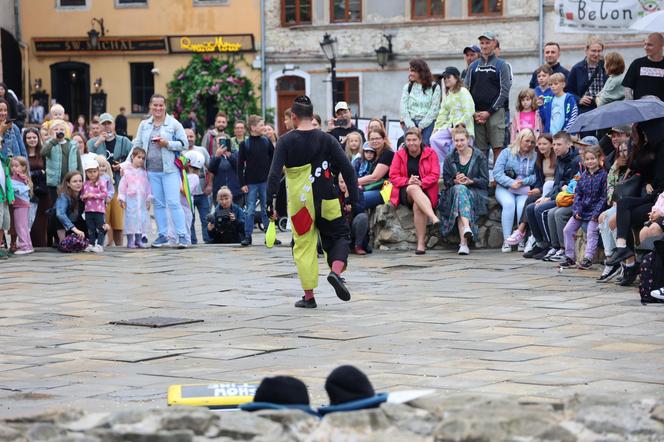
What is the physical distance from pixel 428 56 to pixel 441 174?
74.1ft

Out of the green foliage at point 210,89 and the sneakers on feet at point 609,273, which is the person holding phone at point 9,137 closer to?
the sneakers on feet at point 609,273

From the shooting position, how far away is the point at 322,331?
10555 mm

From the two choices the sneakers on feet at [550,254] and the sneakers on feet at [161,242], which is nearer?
the sneakers on feet at [550,254]

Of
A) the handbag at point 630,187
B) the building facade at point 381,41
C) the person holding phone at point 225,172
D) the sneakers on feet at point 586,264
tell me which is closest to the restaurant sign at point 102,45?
the building facade at point 381,41

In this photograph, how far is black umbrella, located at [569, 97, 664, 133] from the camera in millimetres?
13430

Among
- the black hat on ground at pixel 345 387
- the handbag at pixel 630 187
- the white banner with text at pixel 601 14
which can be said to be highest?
the white banner with text at pixel 601 14

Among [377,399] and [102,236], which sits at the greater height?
[377,399]

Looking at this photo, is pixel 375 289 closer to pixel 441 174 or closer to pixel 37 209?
pixel 441 174

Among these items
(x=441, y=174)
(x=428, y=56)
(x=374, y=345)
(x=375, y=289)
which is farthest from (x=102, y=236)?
(x=428, y=56)

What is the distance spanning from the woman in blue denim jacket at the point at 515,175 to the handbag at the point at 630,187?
3.34 meters

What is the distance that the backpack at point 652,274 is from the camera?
11656 millimetres

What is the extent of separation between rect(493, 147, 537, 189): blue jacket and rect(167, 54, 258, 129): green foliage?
24.9 m

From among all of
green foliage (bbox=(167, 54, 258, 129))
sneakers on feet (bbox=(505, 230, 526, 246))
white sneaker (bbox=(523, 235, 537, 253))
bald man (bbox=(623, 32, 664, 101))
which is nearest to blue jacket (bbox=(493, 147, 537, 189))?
sneakers on feet (bbox=(505, 230, 526, 246))

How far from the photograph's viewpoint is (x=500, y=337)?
1002 centimetres
